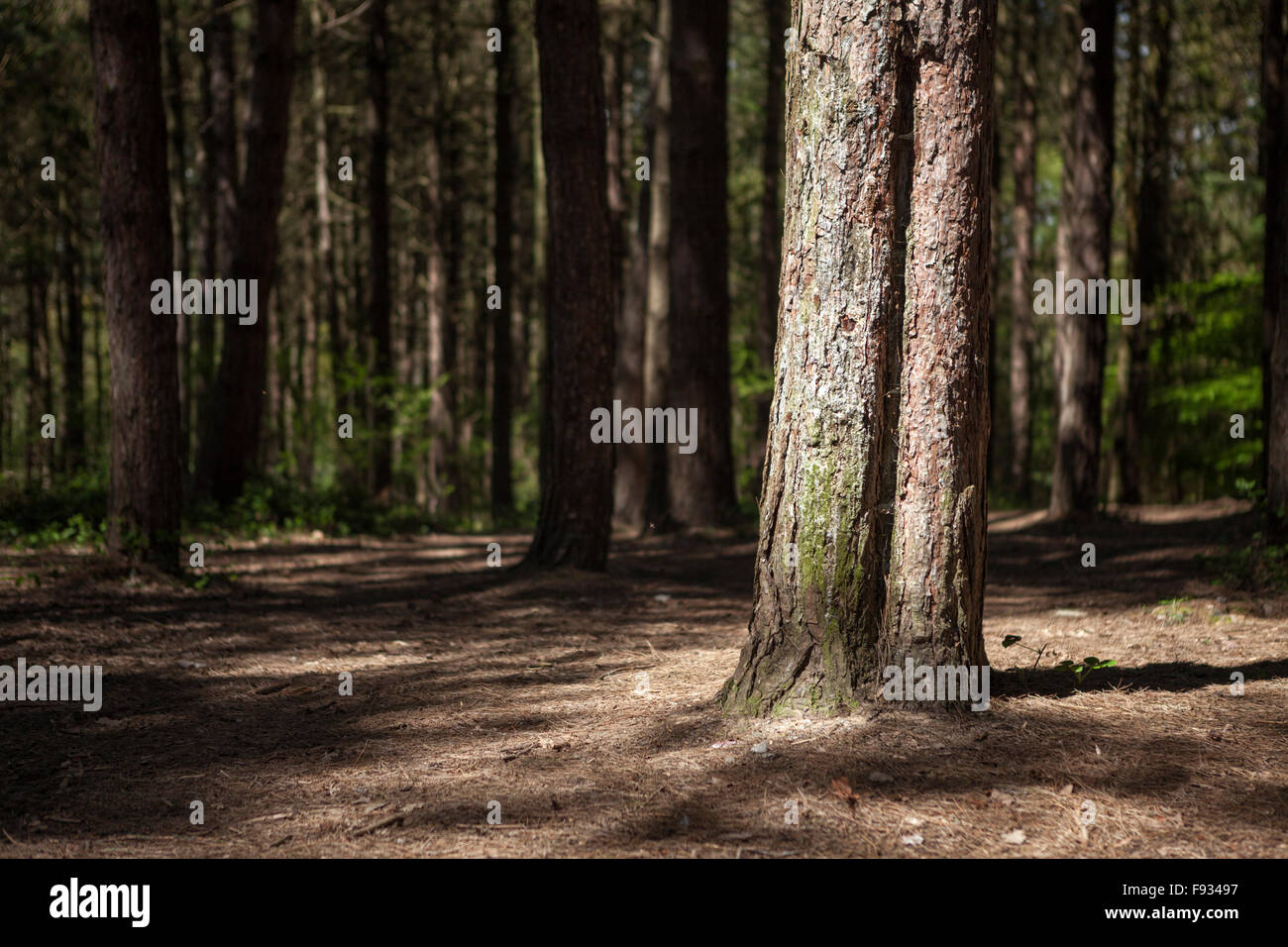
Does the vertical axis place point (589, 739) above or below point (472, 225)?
below

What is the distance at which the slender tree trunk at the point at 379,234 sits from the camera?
16.8m

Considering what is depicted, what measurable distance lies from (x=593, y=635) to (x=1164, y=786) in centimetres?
420

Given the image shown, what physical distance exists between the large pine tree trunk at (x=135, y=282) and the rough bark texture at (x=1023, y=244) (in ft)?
49.4

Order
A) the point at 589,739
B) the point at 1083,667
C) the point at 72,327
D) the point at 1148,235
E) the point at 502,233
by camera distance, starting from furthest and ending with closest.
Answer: the point at 72,327
the point at 502,233
the point at 1148,235
the point at 1083,667
the point at 589,739

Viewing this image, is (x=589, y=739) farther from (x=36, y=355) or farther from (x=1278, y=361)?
(x=36, y=355)

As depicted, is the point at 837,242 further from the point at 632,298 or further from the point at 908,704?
the point at 632,298

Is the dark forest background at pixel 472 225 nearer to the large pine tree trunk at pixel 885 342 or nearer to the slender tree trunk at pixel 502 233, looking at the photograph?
the slender tree trunk at pixel 502 233

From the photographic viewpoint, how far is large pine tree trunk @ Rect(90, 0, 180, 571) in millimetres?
8641

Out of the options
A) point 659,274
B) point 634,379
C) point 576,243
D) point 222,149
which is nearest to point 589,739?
point 576,243

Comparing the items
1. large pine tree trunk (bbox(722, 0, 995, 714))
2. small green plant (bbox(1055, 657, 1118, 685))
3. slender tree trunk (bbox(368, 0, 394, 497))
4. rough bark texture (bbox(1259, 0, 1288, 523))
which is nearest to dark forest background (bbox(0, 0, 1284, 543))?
slender tree trunk (bbox(368, 0, 394, 497))

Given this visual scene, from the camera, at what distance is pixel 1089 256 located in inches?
500

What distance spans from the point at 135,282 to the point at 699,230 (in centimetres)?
694

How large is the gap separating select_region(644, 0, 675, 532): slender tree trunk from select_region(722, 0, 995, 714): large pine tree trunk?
947 centimetres

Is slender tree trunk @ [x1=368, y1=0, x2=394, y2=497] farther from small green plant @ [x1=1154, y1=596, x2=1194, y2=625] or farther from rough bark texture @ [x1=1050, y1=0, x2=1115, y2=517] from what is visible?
small green plant @ [x1=1154, y1=596, x2=1194, y2=625]
